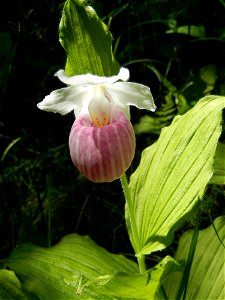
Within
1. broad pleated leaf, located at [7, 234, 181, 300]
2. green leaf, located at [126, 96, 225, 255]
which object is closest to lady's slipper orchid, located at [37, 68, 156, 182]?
green leaf, located at [126, 96, 225, 255]

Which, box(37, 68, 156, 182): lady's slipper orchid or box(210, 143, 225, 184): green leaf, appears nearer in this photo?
box(37, 68, 156, 182): lady's slipper orchid

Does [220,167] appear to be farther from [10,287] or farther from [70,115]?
[70,115]

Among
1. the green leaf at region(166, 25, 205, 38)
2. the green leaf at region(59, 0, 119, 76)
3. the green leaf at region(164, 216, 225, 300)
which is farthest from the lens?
the green leaf at region(166, 25, 205, 38)

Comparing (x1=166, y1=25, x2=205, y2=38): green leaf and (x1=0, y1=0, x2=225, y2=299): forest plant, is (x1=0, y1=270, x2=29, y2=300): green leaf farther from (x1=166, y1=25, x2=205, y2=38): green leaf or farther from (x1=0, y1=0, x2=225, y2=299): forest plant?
(x1=166, y1=25, x2=205, y2=38): green leaf

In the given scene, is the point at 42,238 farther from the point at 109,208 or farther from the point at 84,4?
the point at 84,4

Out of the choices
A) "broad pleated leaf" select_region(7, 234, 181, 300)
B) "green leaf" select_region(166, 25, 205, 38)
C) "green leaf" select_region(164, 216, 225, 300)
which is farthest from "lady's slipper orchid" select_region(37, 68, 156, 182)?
"green leaf" select_region(166, 25, 205, 38)

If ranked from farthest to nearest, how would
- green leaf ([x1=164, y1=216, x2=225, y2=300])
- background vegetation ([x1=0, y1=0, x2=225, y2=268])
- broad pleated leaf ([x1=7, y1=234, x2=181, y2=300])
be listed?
background vegetation ([x1=0, y1=0, x2=225, y2=268]) < green leaf ([x1=164, y1=216, x2=225, y2=300]) < broad pleated leaf ([x1=7, y1=234, x2=181, y2=300])

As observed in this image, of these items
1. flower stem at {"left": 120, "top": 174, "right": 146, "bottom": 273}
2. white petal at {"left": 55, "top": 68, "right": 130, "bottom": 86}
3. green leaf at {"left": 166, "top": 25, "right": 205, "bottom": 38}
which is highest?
white petal at {"left": 55, "top": 68, "right": 130, "bottom": 86}

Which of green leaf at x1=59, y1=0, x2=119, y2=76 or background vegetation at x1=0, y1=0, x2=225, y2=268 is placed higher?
green leaf at x1=59, y1=0, x2=119, y2=76
